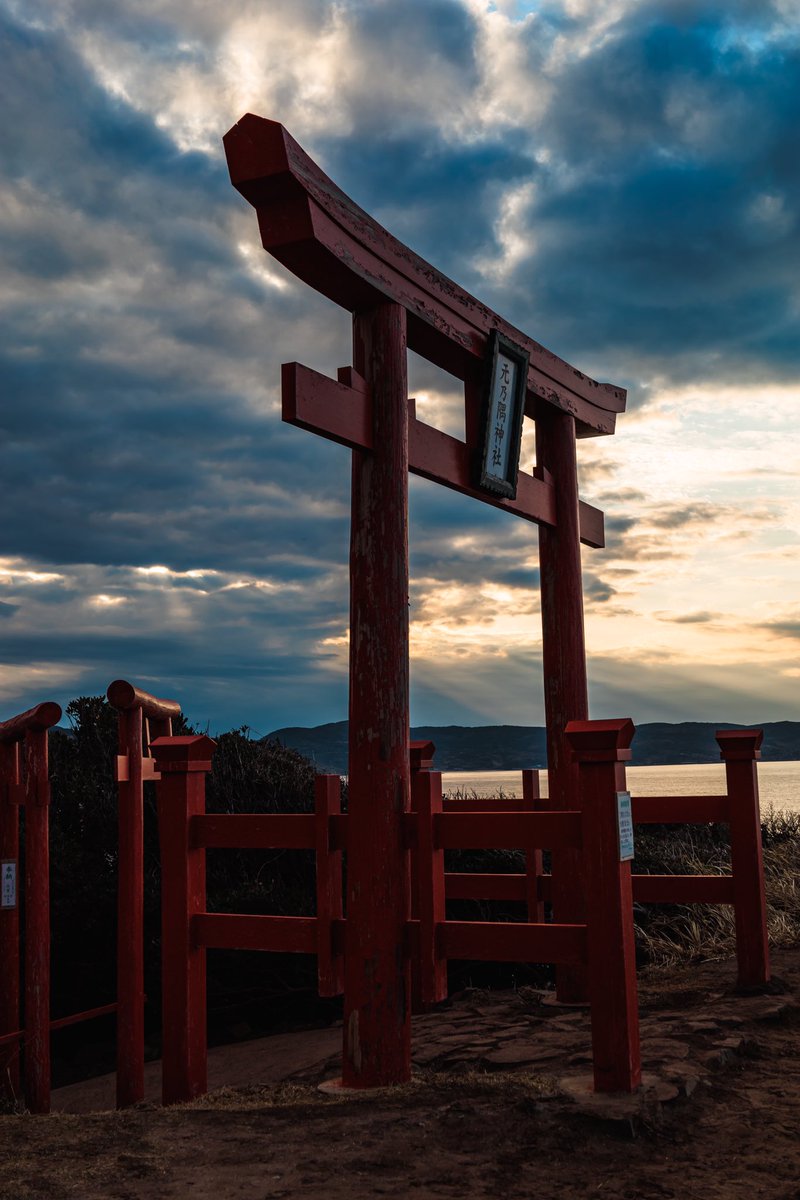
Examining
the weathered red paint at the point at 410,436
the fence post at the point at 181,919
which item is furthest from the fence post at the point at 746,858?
the fence post at the point at 181,919

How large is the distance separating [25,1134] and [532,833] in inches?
91.7

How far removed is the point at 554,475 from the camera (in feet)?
24.4

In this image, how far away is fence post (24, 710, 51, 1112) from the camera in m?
6.54

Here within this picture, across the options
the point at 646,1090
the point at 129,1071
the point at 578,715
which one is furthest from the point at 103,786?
the point at 646,1090

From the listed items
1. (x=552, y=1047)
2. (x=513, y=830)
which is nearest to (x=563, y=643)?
(x=513, y=830)

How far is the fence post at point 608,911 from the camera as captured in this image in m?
4.19

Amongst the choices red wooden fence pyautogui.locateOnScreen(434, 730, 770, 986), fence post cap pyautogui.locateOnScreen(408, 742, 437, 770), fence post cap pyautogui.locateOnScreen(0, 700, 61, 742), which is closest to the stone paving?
red wooden fence pyautogui.locateOnScreen(434, 730, 770, 986)

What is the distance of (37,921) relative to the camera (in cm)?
663

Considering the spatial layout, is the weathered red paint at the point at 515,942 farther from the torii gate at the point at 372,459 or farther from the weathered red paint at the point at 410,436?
the weathered red paint at the point at 410,436

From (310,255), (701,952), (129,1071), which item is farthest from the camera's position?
(701,952)

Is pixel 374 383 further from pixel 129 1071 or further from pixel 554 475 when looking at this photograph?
pixel 129 1071

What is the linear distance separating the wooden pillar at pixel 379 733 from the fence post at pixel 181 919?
747mm

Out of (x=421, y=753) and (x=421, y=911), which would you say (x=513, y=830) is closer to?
(x=421, y=911)

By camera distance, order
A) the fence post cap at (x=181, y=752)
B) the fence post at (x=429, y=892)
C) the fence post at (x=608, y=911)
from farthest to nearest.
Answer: the fence post cap at (x=181, y=752), the fence post at (x=429, y=892), the fence post at (x=608, y=911)
